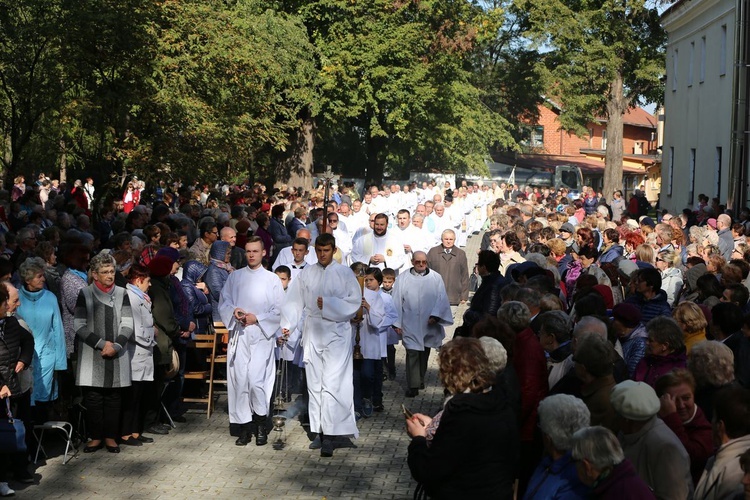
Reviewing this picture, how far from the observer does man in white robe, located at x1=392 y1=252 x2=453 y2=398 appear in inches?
522

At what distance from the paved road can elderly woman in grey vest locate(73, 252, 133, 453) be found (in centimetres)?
50

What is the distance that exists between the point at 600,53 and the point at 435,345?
1556 inches

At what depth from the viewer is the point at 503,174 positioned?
6588 cm

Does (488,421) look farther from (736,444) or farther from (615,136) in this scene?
(615,136)

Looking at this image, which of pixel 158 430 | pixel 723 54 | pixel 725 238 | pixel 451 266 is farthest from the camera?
pixel 723 54

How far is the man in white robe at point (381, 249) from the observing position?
17.6 m

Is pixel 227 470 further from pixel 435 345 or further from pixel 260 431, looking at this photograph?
pixel 435 345

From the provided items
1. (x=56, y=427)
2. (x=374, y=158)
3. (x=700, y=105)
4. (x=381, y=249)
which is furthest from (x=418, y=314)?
(x=374, y=158)

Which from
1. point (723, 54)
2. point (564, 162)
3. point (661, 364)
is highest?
point (723, 54)

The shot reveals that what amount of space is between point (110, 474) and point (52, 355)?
1.19 m

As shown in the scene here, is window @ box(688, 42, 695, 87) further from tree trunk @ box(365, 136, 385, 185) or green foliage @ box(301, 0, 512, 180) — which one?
tree trunk @ box(365, 136, 385, 185)

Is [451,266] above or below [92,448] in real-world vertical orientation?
above

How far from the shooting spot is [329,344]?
1099 centimetres

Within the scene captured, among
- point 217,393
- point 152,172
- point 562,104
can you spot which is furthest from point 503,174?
point 217,393
